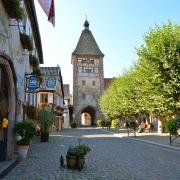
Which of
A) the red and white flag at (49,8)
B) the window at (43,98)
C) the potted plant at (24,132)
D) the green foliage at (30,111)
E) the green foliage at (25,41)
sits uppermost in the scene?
the red and white flag at (49,8)

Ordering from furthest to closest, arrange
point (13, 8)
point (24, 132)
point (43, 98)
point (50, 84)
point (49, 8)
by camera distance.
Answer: point (43, 98) < point (50, 84) < point (24, 132) < point (49, 8) < point (13, 8)

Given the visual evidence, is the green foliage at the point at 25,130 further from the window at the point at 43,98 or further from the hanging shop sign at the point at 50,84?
the window at the point at 43,98

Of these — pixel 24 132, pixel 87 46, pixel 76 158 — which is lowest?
pixel 76 158

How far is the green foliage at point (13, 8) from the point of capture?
472 inches

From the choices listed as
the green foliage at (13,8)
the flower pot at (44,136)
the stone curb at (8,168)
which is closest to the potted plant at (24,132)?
the stone curb at (8,168)

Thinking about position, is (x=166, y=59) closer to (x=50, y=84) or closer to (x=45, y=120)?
(x=45, y=120)

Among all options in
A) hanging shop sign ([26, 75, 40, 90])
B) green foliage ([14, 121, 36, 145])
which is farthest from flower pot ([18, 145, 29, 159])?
hanging shop sign ([26, 75, 40, 90])

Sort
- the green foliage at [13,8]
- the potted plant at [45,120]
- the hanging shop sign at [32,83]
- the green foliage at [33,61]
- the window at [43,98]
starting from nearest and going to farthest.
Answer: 1. the green foliage at [13,8]
2. the hanging shop sign at [32,83]
3. the green foliage at [33,61]
4. the potted plant at [45,120]
5. the window at [43,98]

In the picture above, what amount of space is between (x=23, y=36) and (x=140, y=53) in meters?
15.1

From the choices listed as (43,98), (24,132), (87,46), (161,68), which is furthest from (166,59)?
(87,46)

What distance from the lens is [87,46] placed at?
89.4 metres

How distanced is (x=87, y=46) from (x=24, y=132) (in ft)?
246

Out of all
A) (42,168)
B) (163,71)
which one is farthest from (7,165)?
(163,71)

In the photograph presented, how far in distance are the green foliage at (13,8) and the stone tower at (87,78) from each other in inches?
2862
